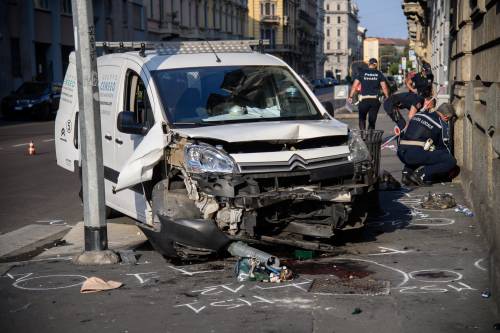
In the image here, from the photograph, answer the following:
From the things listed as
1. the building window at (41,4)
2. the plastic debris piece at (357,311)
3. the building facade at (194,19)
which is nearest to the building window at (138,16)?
the building facade at (194,19)

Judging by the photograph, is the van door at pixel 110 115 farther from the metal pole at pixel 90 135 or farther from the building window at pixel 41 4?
the building window at pixel 41 4

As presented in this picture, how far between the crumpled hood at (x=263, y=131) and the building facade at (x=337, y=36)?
177 m

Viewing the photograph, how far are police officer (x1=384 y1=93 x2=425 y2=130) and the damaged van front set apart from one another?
6.80 metres

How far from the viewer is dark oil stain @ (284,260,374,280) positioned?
6.93 metres

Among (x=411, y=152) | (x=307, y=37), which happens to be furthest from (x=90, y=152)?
(x=307, y=37)

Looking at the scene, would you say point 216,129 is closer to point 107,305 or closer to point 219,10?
point 107,305

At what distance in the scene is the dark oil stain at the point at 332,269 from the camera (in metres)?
6.93

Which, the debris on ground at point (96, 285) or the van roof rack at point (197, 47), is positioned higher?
the van roof rack at point (197, 47)

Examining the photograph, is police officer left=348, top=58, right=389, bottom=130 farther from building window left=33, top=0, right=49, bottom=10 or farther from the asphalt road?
building window left=33, top=0, right=49, bottom=10

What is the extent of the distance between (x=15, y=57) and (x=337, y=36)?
493 ft

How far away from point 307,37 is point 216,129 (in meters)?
137

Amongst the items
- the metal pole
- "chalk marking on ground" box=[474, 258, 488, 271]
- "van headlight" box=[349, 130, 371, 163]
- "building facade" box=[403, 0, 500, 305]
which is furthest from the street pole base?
"building facade" box=[403, 0, 500, 305]

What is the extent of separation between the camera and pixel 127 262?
7.66 m

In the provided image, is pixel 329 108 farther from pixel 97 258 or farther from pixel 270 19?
pixel 270 19
